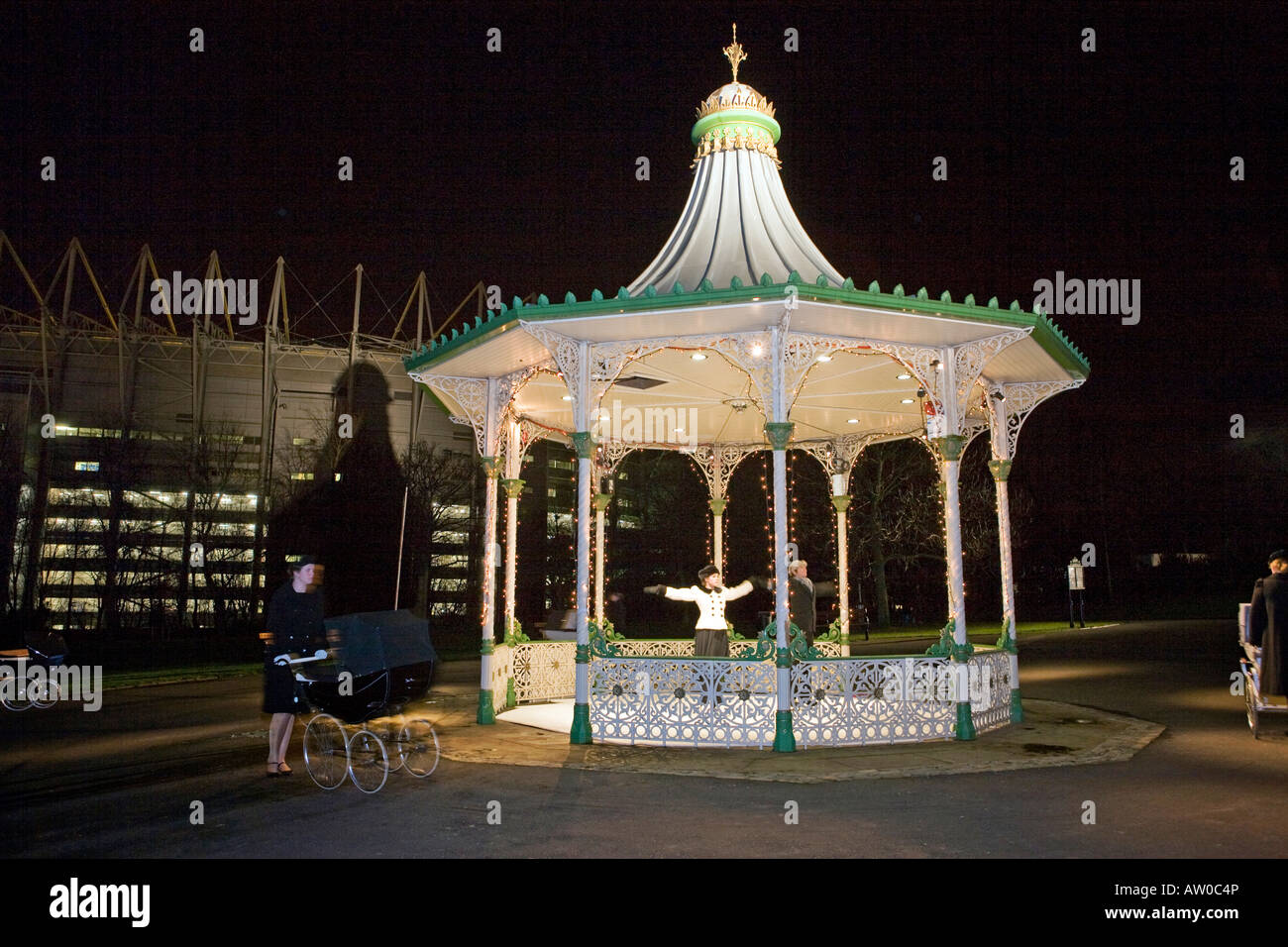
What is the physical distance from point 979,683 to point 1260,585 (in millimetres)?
3417

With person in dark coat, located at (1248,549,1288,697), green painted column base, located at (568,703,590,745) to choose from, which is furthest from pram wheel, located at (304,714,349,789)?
person in dark coat, located at (1248,549,1288,697)

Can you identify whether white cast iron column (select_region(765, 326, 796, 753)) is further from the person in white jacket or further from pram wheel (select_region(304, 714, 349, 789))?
pram wheel (select_region(304, 714, 349, 789))

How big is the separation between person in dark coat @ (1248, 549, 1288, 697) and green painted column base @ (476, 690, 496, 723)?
9.41 m

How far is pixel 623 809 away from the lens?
7.03 meters

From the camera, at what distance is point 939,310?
964cm

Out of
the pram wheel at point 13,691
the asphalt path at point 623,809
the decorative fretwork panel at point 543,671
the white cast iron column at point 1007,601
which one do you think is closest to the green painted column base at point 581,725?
the asphalt path at point 623,809

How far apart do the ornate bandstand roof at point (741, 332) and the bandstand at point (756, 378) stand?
29 mm

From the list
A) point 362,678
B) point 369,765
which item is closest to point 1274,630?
point 362,678

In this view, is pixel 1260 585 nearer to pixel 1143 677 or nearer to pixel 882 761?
pixel 882 761

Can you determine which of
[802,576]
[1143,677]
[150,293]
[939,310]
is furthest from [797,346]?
[150,293]

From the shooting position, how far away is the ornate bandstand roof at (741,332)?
381 inches

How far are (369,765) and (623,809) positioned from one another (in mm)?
3125
